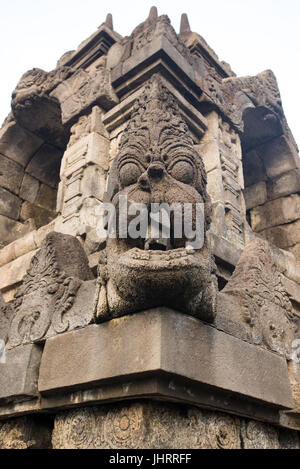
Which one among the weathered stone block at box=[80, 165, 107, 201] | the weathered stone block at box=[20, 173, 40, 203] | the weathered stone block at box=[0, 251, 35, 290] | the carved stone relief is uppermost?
the weathered stone block at box=[20, 173, 40, 203]

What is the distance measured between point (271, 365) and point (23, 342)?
1.49m

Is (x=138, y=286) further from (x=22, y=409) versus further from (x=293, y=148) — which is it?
(x=293, y=148)

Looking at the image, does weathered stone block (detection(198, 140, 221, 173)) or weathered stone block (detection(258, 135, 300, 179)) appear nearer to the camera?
weathered stone block (detection(198, 140, 221, 173))

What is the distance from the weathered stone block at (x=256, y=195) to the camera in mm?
6441

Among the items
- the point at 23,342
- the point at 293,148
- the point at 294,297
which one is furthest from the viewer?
the point at 293,148

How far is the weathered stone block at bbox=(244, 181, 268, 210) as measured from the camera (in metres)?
6.44

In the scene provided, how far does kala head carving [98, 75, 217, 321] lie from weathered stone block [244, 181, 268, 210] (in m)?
4.22

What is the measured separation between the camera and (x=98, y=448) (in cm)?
183

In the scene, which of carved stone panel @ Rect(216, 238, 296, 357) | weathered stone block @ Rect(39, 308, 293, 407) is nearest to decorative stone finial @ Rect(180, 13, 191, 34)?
carved stone panel @ Rect(216, 238, 296, 357)

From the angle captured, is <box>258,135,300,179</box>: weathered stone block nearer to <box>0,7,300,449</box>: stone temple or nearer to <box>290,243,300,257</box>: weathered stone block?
<box>290,243,300,257</box>: weathered stone block

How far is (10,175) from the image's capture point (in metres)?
6.05

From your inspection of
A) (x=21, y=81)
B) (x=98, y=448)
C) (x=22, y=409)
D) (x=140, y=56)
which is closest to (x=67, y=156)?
(x=140, y=56)

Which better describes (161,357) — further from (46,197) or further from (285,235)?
(46,197)
